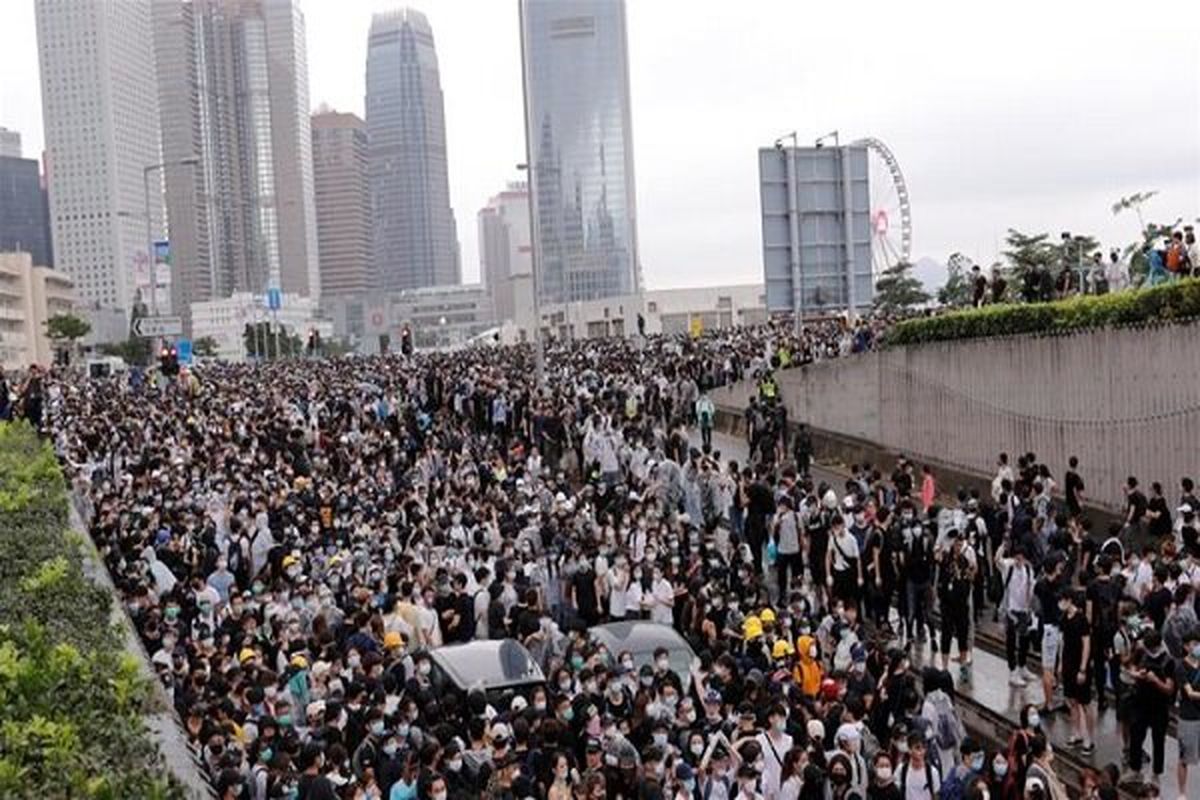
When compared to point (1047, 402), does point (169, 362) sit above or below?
above

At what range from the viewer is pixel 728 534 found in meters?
18.3

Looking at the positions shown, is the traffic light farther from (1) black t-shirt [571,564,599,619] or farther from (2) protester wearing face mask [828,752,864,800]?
(2) protester wearing face mask [828,752,864,800]

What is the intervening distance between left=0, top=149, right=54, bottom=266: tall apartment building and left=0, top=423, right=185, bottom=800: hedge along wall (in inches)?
6977

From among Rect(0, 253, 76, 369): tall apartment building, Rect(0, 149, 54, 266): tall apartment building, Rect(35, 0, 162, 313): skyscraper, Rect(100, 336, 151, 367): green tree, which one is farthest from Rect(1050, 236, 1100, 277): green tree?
Rect(0, 149, 54, 266): tall apartment building

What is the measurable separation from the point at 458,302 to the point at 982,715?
159 meters

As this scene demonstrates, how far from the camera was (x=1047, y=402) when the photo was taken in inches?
758

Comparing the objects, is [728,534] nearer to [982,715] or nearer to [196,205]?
[982,715]

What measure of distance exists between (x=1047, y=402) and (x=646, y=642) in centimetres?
920

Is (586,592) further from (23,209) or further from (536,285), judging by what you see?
(23,209)

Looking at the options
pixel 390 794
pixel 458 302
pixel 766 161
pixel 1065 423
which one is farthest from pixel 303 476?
pixel 458 302

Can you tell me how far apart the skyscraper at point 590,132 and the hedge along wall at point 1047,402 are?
123 m

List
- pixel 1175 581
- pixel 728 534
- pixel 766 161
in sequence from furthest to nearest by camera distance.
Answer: pixel 766 161 → pixel 728 534 → pixel 1175 581

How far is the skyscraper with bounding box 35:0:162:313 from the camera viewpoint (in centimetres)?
12344

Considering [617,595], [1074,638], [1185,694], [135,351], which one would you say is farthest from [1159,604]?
[135,351]
